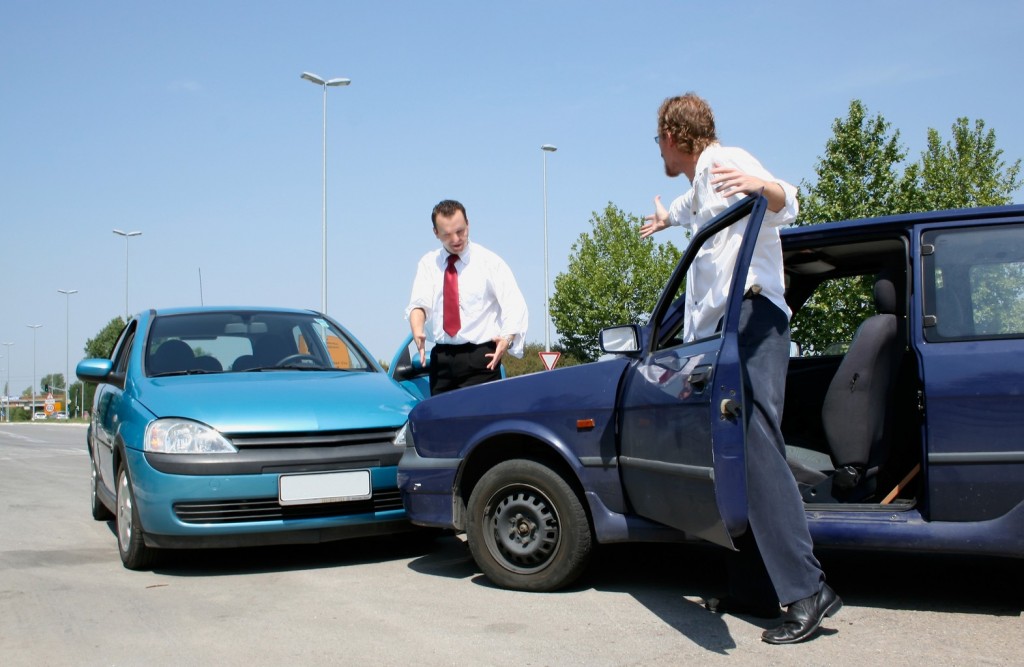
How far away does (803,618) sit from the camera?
3715mm

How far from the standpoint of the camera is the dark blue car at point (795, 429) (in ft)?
12.5

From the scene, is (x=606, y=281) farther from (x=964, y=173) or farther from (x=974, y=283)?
(x=974, y=283)

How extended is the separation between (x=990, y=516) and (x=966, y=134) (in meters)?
25.8

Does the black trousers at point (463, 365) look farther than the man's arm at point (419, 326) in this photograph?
No

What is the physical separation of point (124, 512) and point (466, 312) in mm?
2283

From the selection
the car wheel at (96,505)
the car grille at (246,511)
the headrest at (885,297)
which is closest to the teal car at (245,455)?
the car grille at (246,511)

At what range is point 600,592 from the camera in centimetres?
472

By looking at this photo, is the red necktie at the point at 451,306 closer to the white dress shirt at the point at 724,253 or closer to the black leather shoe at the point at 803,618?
the white dress shirt at the point at 724,253

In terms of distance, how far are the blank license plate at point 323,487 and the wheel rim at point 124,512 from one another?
95 centimetres

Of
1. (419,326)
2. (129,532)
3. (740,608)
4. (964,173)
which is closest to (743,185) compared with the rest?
(740,608)

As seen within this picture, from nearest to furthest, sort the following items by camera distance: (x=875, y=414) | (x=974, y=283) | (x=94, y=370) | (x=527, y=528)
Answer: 1. (x=974, y=283)
2. (x=875, y=414)
3. (x=527, y=528)
4. (x=94, y=370)

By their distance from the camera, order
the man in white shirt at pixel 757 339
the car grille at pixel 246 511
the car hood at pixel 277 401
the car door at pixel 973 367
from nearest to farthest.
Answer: the man in white shirt at pixel 757 339
the car door at pixel 973 367
the car grille at pixel 246 511
the car hood at pixel 277 401

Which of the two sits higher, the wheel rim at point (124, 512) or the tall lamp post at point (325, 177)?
the tall lamp post at point (325, 177)

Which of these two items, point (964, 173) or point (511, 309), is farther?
point (964, 173)
